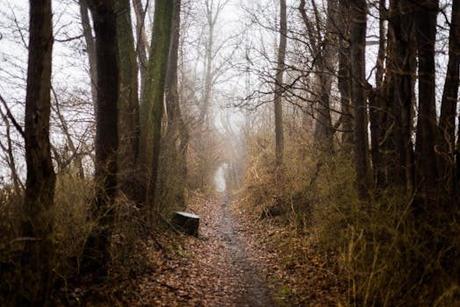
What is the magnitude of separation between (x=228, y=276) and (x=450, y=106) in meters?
4.92

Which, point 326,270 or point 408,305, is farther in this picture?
point 326,270

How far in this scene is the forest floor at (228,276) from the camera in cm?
640

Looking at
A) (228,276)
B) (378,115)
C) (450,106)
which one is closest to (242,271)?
(228,276)

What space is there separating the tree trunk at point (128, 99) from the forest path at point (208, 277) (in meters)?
2.03

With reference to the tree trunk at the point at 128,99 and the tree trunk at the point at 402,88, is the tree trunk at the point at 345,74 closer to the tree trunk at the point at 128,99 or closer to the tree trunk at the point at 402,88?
the tree trunk at the point at 402,88

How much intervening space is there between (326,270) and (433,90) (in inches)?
137

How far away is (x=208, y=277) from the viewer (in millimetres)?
8039

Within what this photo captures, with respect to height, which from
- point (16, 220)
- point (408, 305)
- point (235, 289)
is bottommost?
point (235, 289)

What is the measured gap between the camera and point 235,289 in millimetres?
7371

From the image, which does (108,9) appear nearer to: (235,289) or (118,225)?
(118,225)

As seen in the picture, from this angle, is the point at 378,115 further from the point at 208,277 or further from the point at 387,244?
the point at 208,277

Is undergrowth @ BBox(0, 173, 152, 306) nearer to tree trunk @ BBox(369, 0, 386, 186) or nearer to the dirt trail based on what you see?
the dirt trail

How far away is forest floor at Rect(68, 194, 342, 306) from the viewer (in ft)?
21.0

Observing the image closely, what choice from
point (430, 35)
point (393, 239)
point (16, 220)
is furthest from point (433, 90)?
point (16, 220)
